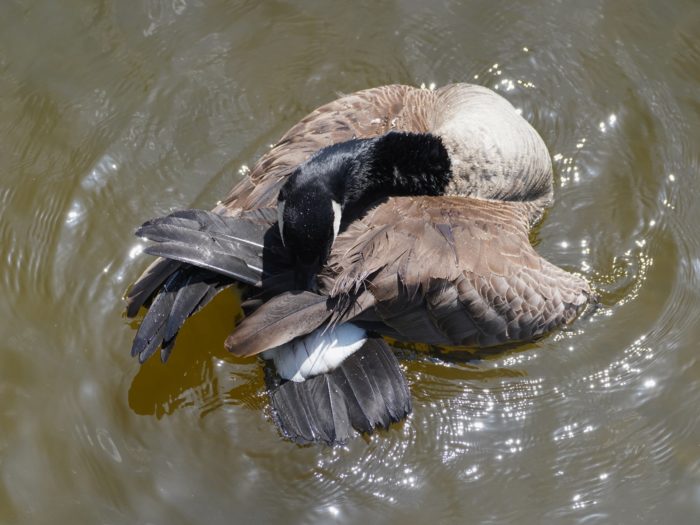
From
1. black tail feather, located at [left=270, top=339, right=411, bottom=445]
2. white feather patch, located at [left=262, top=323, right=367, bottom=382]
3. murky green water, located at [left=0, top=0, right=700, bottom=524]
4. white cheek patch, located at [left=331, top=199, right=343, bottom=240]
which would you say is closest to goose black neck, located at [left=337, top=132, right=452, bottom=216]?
white cheek patch, located at [left=331, top=199, right=343, bottom=240]

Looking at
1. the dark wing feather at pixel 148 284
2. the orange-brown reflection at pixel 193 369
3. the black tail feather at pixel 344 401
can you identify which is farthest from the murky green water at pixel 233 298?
the dark wing feather at pixel 148 284

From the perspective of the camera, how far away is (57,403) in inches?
179

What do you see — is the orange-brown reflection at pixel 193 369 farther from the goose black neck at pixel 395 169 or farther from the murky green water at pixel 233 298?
the goose black neck at pixel 395 169

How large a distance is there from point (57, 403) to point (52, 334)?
0.44m

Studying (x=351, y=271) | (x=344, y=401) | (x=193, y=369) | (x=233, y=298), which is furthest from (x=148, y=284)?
(x=344, y=401)

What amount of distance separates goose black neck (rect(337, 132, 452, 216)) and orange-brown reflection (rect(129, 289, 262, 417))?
3.52 feet

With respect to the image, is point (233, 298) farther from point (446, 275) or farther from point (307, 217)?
point (446, 275)

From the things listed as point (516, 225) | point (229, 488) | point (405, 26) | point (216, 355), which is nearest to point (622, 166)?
point (516, 225)

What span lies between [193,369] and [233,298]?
0.53 meters

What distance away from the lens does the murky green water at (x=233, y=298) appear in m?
4.36

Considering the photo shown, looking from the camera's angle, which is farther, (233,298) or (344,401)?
(233,298)

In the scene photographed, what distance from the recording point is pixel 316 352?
168 inches

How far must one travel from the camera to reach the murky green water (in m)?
4.36

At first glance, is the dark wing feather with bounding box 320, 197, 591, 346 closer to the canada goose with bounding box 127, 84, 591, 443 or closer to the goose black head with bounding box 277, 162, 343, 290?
the canada goose with bounding box 127, 84, 591, 443
